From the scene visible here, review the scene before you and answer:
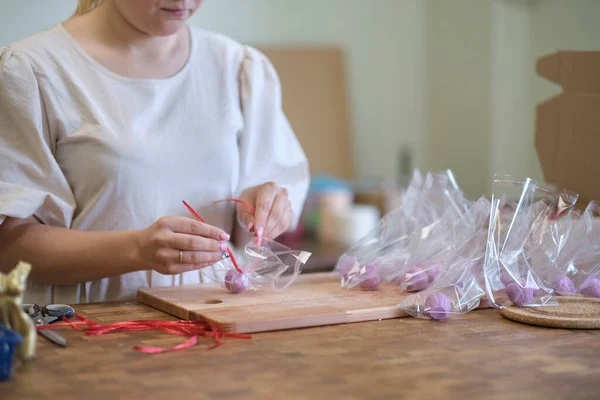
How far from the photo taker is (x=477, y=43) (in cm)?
358

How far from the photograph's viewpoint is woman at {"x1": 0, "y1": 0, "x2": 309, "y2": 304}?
4.00 ft

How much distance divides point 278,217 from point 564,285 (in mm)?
487

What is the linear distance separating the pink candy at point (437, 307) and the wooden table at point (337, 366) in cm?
3

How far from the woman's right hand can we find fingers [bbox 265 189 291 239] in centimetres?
20

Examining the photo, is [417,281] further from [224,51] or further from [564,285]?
[224,51]

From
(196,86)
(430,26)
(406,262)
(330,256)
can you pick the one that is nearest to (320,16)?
(430,26)

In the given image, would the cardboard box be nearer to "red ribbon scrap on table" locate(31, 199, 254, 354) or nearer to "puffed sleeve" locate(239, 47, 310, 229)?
"puffed sleeve" locate(239, 47, 310, 229)

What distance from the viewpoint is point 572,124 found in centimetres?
139

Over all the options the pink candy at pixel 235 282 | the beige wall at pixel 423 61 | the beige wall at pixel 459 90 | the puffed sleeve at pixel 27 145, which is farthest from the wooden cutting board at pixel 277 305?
the beige wall at pixel 459 90

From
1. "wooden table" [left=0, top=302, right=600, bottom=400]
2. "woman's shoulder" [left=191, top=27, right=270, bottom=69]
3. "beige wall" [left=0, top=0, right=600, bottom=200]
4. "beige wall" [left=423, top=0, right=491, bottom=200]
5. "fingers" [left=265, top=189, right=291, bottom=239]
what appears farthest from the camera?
"beige wall" [left=423, top=0, right=491, bottom=200]

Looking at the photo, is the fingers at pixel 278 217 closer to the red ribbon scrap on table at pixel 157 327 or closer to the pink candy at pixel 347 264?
the pink candy at pixel 347 264

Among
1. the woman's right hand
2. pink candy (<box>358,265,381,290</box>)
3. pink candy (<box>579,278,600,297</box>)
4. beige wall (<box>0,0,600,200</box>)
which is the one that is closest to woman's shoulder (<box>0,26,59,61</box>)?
the woman's right hand

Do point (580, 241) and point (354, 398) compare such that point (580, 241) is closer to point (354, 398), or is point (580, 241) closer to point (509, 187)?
point (509, 187)

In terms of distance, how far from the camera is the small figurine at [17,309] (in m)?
0.83
